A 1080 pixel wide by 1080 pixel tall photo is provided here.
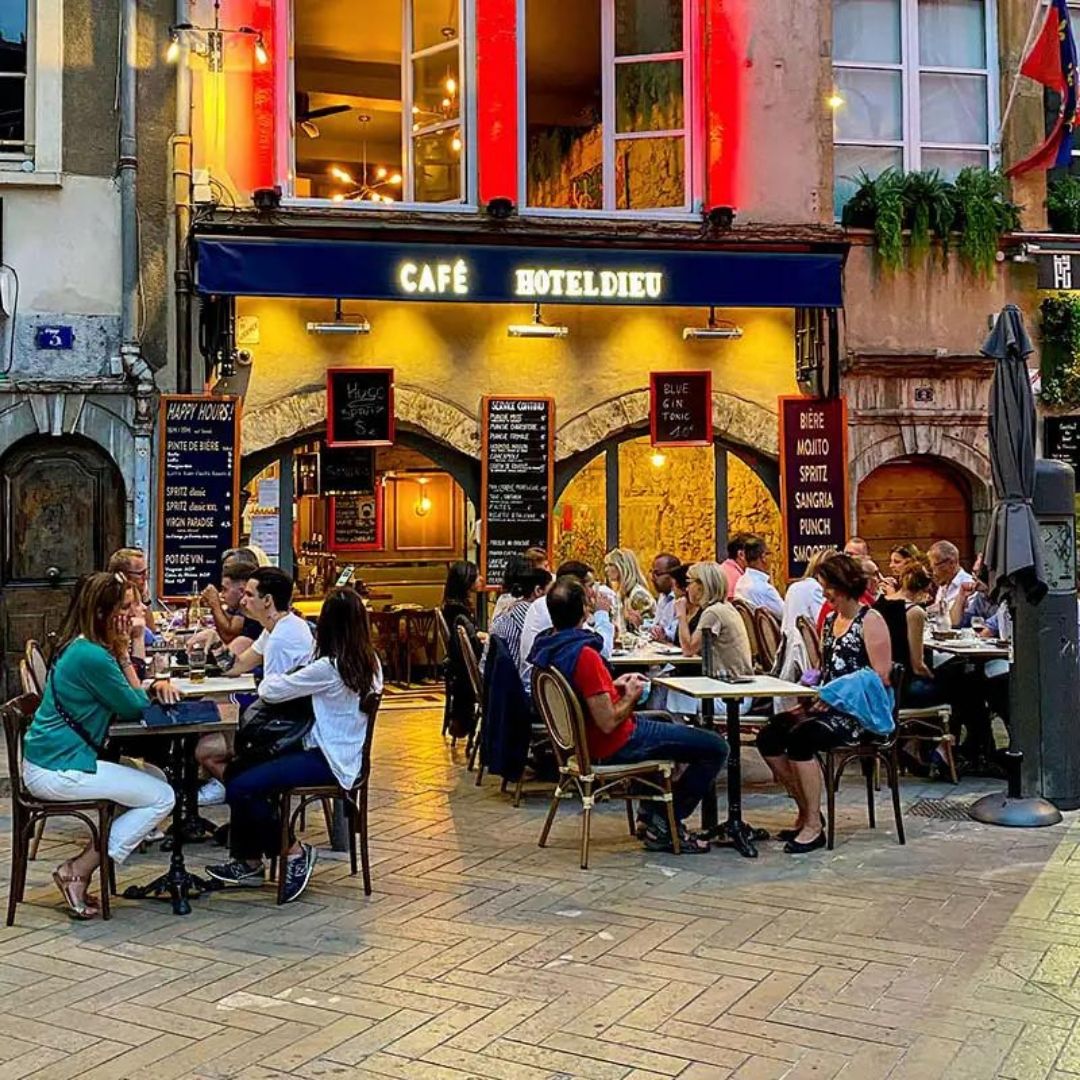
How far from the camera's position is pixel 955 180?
1240 cm

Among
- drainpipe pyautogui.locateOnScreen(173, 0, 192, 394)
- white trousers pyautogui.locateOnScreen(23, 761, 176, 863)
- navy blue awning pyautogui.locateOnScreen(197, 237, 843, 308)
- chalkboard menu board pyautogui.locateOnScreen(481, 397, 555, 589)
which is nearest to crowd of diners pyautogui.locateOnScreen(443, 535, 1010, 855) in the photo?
chalkboard menu board pyautogui.locateOnScreen(481, 397, 555, 589)

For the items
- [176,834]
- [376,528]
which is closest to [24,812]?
[176,834]

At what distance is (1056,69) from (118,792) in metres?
9.99

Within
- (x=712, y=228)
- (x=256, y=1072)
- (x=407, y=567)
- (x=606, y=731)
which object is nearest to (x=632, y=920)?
(x=606, y=731)

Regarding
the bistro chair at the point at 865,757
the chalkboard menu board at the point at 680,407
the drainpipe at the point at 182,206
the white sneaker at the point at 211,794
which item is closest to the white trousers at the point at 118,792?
the white sneaker at the point at 211,794

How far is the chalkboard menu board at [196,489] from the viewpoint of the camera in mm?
10766

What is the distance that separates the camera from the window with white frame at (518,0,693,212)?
39.0ft

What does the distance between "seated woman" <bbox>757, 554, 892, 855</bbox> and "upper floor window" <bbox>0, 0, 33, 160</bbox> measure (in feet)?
26.2

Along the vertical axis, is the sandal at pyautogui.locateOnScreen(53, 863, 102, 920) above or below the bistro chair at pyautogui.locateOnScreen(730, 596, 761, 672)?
below

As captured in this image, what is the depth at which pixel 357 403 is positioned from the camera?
37.1ft

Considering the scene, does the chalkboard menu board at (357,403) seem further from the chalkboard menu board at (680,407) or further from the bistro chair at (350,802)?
the bistro chair at (350,802)

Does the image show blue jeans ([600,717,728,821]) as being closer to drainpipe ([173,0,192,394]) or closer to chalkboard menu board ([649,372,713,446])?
chalkboard menu board ([649,372,713,446])

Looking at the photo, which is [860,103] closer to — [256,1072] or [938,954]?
[938,954]

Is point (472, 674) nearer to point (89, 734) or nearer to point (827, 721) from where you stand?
point (827, 721)
